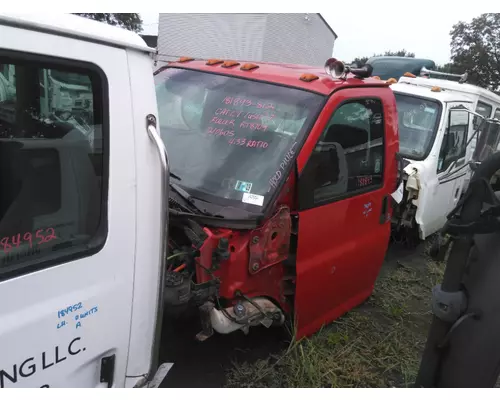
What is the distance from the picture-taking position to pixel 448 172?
232 inches

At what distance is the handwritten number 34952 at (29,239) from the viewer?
4.48 ft

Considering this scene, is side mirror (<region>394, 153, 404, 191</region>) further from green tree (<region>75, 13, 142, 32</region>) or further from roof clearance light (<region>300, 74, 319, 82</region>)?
green tree (<region>75, 13, 142, 32</region>)

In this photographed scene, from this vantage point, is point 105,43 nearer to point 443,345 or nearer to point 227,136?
point 227,136

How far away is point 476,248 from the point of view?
6.25 feet

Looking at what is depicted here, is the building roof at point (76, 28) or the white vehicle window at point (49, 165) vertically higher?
the building roof at point (76, 28)

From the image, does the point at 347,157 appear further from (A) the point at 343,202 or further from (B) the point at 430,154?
(B) the point at 430,154

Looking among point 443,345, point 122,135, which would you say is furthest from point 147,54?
point 443,345

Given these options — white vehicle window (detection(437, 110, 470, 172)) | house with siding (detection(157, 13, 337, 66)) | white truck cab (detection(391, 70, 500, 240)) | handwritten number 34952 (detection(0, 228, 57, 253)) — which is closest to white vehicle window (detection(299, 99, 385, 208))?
handwritten number 34952 (detection(0, 228, 57, 253))

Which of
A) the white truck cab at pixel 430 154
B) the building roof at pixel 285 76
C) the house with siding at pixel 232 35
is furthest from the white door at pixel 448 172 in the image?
the house with siding at pixel 232 35

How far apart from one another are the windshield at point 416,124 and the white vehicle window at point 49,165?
4.74m

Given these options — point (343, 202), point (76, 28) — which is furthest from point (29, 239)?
point (343, 202)

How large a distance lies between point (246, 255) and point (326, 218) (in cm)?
68

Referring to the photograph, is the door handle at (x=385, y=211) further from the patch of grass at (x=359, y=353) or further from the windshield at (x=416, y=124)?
the windshield at (x=416, y=124)

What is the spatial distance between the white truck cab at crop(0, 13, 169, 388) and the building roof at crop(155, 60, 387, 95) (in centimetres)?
154
